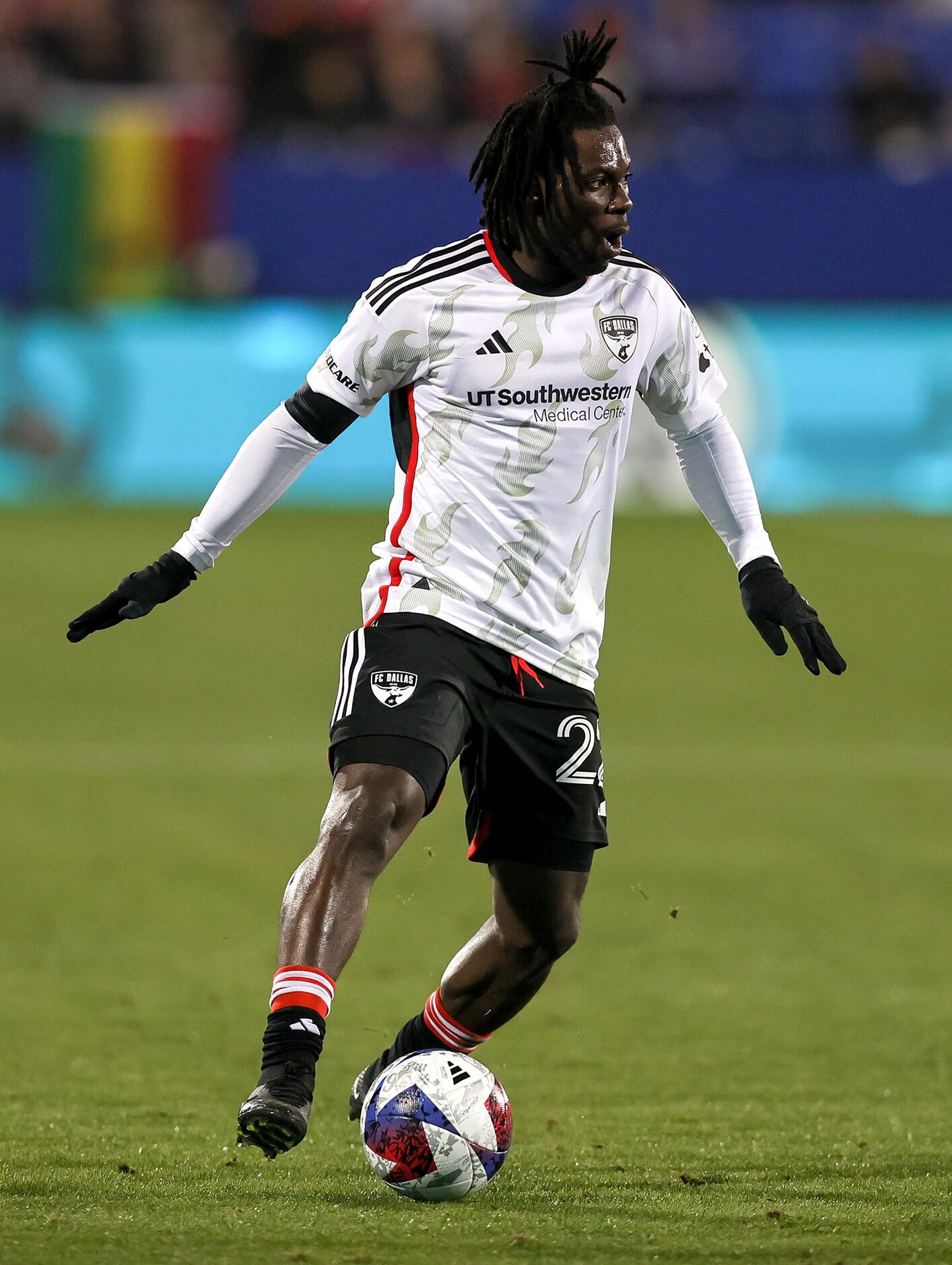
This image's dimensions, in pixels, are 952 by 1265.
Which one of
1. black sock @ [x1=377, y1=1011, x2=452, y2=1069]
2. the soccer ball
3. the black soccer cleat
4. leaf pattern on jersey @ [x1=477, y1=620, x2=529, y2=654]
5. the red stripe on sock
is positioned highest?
leaf pattern on jersey @ [x1=477, y1=620, x2=529, y2=654]

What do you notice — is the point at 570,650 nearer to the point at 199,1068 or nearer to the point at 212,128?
the point at 199,1068

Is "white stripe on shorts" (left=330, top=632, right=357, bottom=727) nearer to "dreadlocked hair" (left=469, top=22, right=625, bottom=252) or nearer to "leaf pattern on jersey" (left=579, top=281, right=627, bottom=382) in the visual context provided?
"leaf pattern on jersey" (left=579, top=281, right=627, bottom=382)

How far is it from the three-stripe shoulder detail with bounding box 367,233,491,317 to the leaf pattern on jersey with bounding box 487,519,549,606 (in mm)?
550

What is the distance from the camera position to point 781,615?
4.57 metres

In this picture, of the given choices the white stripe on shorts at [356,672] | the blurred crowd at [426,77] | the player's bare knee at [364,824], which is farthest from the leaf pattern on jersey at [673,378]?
the blurred crowd at [426,77]

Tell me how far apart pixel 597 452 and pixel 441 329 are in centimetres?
43

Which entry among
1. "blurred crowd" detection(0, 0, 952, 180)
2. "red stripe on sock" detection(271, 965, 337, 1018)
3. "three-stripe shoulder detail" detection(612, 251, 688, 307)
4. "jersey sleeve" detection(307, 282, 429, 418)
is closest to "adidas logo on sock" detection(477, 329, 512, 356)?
"jersey sleeve" detection(307, 282, 429, 418)

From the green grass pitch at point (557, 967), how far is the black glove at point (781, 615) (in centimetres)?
110

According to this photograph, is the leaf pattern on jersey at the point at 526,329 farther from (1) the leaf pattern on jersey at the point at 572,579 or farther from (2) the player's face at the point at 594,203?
(1) the leaf pattern on jersey at the point at 572,579

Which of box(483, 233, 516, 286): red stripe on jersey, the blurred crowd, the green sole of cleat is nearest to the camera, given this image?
the green sole of cleat

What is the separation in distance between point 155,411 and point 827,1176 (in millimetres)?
12900

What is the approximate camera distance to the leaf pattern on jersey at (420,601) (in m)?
4.34

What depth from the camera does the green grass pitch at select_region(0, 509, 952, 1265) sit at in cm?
401

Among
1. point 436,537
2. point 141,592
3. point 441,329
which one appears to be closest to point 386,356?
point 441,329
